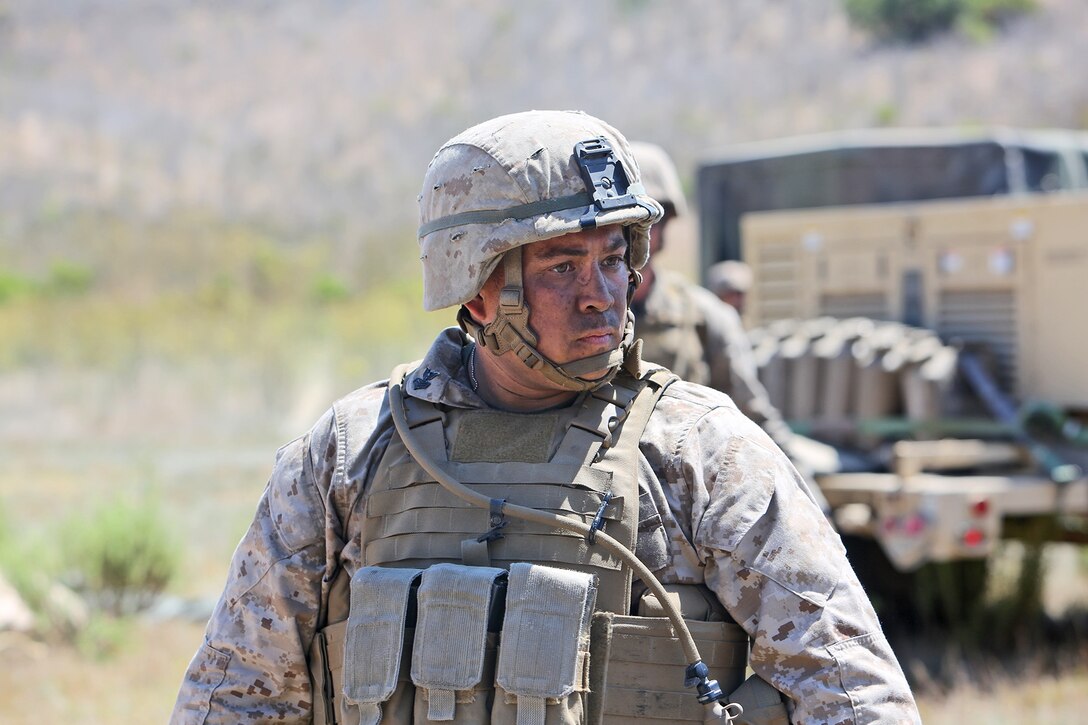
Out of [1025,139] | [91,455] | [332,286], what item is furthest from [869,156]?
[332,286]

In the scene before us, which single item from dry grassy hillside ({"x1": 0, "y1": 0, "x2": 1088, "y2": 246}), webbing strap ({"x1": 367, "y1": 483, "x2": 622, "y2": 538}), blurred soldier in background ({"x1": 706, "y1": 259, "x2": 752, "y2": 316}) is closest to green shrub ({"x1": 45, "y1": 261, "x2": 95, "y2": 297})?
dry grassy hillside ({"x1": 0, "y1": 0, "x2": 1088, "y2": 246})

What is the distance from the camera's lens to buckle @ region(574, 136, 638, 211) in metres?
2.12

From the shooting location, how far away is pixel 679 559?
205 cm

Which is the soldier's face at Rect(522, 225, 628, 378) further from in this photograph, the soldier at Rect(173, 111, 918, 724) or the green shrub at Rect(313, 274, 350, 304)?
the green shrub at Rect(313, 274, 350, 304)

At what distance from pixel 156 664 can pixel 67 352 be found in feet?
57.7

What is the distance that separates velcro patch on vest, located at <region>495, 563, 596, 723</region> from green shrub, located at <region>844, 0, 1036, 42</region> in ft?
124

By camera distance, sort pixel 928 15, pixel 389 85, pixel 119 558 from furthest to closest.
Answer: pixel 389 85 → pixel 928 15 → pixel 119 558

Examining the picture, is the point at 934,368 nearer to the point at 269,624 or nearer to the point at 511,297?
the point at 511,297

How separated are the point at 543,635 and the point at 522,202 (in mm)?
662

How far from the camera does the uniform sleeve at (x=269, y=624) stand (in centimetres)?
223

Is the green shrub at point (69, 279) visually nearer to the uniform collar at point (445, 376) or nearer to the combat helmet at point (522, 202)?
the uniform collar at point (445, 376)

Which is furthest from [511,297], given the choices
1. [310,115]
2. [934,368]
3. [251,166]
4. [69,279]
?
[310,115]

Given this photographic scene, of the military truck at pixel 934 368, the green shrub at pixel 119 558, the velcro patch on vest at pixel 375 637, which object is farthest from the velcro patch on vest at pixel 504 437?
the green shrub at pixel 119 558

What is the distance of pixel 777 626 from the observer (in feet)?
6.40
